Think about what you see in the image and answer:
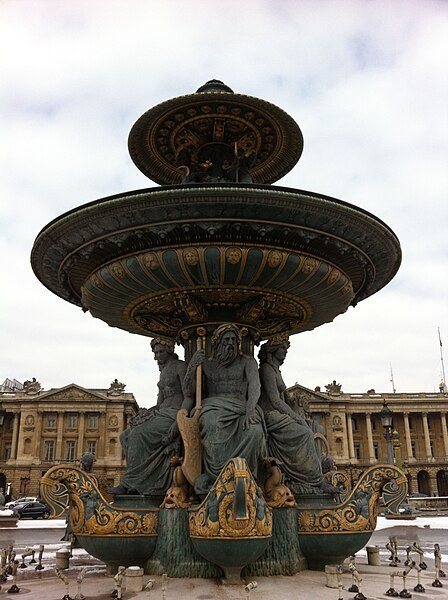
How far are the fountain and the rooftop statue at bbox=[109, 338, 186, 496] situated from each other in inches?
3.7

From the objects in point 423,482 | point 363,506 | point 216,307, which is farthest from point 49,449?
point 363,506

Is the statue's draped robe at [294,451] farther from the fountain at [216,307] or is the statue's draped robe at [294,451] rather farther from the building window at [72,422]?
the building window at [72,422]

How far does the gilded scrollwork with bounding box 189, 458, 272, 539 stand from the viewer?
16.7ft

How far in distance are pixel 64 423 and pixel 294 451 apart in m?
67.6

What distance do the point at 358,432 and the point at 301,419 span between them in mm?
72234

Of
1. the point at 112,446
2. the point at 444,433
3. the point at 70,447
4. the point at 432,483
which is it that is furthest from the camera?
the point at 444,433

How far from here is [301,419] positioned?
702 centimetres

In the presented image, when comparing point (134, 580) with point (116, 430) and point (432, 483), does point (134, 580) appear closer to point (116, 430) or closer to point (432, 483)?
point (116, 430)

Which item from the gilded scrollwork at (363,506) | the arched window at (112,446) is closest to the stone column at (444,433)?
the arched window at (112,446)

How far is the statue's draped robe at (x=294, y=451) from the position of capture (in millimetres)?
6535

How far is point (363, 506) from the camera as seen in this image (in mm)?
6125

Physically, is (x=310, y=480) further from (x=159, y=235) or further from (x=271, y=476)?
(x=159, y=235)

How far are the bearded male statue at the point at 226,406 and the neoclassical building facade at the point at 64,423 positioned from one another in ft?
210

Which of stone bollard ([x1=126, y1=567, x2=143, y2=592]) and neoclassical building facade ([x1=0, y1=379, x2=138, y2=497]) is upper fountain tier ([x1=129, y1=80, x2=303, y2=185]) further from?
neoclassical building facade ([x1=0, y1=379, x2=138, y2=497])
